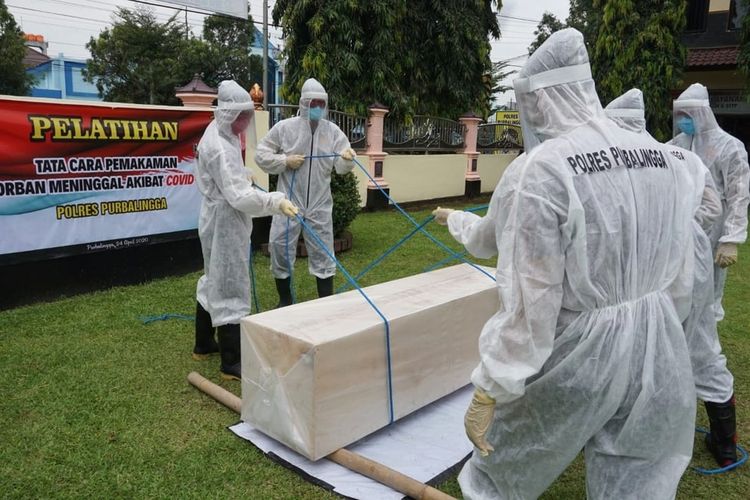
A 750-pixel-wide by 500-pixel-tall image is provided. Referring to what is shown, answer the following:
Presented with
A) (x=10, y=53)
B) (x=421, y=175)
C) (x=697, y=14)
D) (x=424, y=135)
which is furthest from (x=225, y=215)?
(x=10, y=53)

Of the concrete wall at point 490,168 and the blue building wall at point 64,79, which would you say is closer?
the concrete wall at point 490,168

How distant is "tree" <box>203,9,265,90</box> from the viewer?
32375 millimetres

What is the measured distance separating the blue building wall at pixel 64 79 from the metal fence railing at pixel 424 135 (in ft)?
112

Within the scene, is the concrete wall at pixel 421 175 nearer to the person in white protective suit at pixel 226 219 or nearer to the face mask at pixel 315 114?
the face mask at pixel 315 114

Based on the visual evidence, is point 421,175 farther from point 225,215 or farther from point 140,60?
point 140,60

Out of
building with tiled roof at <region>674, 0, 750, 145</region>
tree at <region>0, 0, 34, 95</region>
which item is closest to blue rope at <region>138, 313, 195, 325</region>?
building with tiled roof at <region>674, 0, 750, 145</region>

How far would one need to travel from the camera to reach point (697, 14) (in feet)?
50.4

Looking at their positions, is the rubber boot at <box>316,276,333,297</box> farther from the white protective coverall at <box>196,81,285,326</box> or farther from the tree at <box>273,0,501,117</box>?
the tree at <box>273,0,501,117</box>

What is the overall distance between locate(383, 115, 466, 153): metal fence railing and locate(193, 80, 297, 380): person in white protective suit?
765 centimetres

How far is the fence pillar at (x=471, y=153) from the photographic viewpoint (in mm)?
13055

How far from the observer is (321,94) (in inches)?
189

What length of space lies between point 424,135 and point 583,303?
10.7m

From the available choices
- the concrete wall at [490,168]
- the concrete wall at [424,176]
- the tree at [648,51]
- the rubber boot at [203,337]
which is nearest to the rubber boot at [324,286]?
the rubber boot at [203,337]

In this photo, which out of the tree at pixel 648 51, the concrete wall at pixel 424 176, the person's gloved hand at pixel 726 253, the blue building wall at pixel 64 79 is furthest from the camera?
the blue building wall at pixel 64 79
